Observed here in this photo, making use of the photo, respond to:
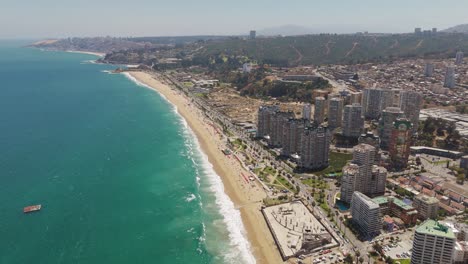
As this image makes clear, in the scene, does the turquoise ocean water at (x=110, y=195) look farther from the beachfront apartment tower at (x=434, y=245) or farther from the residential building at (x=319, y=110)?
the residential building at (x=319, y=110)

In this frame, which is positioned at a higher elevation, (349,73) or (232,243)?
(349,73)

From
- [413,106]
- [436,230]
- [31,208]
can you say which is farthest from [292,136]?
[31,208]

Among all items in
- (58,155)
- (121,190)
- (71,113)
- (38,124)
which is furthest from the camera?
(71,113)

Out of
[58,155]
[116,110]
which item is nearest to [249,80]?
[116,110]

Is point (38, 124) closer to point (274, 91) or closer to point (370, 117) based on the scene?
point (274, 91)

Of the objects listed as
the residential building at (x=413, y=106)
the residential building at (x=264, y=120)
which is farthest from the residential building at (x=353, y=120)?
the residential building at (x=264, y=120)

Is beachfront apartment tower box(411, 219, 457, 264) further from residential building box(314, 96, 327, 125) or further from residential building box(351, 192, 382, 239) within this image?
residential building box(314, 96, 327, 125)
